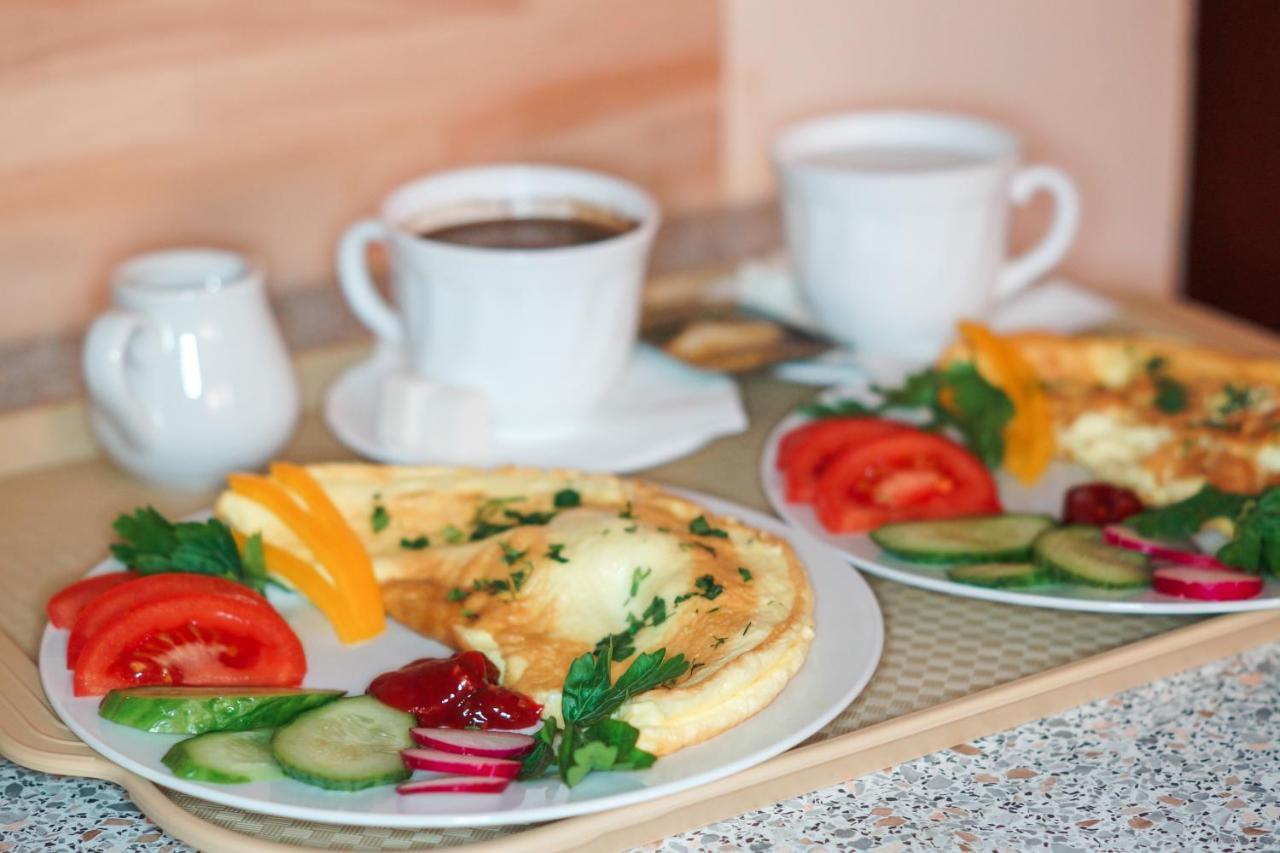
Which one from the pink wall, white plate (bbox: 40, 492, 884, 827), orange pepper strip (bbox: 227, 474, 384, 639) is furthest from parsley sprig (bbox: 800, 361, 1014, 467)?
the pink wall

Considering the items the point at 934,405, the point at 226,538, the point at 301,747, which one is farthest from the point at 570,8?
the point at 301,747

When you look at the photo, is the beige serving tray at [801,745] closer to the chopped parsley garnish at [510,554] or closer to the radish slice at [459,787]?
the radish slice at [459,787]

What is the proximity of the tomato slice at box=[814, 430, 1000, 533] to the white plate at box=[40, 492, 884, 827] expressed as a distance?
7 cm

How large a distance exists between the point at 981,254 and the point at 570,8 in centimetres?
58

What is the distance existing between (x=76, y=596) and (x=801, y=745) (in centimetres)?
49

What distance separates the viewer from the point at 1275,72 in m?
2.11

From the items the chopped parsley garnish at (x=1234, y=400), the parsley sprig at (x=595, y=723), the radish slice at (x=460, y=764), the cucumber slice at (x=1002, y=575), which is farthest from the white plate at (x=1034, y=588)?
the radish slice at (x=460, y=764)

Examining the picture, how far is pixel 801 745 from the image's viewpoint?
0.94 metres

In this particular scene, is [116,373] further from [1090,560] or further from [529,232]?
[1090,560]

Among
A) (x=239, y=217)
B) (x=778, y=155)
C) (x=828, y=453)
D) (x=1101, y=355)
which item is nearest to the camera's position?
(x=828, y=453)

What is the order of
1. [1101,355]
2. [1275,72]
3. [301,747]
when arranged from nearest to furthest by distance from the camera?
[301,747] → [1101,355] → [1275,72]

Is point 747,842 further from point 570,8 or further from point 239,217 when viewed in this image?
point 570,8

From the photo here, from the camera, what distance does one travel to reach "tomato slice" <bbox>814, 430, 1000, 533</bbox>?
3.88 feet

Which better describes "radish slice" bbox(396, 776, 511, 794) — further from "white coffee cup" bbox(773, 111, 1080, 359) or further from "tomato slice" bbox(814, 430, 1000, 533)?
"white coffee cup" bbox(773, 111, 1080, 359)
